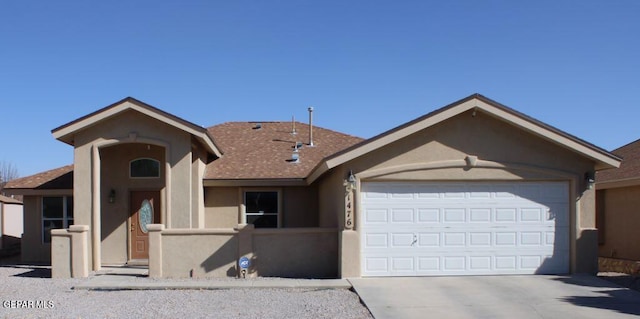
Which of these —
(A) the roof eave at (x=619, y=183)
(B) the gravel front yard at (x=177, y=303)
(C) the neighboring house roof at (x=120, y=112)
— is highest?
(C) the neighboring house roof at (x=120, y=112)

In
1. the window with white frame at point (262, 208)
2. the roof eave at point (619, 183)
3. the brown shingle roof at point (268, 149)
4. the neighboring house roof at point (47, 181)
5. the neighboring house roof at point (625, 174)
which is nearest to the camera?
the roof eave at point (619, 183)

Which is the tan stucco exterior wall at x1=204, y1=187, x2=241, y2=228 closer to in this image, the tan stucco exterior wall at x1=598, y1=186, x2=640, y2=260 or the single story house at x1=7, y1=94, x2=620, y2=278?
the single story house at x1=7, y1=94, x2=620, y2=278

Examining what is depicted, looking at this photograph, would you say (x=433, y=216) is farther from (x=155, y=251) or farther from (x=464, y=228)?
(x=155, y=251)

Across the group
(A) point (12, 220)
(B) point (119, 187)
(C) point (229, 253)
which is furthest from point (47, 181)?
(C) point (229, 253)

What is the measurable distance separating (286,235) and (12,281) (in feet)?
21.6

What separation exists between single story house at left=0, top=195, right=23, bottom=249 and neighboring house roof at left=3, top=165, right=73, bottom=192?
17.1 ft

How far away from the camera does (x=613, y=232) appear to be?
17.4 m

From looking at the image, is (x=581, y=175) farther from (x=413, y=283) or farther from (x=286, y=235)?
(x=286, y=235)

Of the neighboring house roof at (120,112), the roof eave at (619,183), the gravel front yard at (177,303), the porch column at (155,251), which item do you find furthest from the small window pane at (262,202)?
the roof eave at (619,183)

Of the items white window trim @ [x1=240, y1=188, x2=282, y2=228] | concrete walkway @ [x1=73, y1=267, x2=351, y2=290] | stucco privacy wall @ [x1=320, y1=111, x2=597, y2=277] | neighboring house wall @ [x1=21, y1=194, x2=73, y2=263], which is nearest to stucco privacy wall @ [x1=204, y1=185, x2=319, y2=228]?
white window trim @ [x1=240, y1=188, x2=282, y2=228]

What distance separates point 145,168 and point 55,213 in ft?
12.9

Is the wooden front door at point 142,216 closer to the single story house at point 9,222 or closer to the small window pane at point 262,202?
the small window pane at point 262,202

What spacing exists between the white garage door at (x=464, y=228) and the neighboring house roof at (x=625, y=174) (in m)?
4.23

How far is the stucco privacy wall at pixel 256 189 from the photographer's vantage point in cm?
1703
